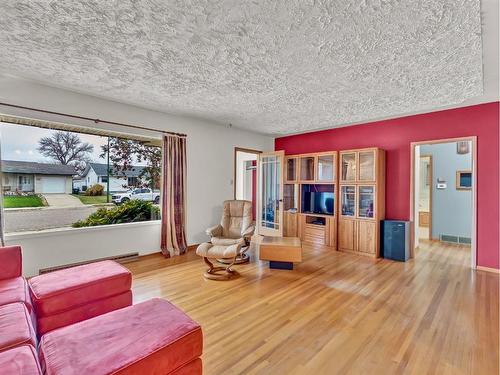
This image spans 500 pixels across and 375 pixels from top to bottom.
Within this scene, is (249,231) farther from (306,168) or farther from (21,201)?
(21,201)

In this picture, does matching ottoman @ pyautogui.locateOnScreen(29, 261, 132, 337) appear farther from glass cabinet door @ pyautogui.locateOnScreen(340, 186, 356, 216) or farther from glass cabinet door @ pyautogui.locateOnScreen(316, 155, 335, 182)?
glass cabinet door @ pyautogui.locateOnScreen(316, 155, 335, 182)

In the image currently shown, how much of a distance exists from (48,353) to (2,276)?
4.72ft

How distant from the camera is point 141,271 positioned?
3.56 m

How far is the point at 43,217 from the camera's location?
3357 mm

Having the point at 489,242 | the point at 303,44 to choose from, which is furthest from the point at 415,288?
the point at 303,44

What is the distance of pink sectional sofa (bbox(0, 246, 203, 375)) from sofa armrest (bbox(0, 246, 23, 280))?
0.04 m

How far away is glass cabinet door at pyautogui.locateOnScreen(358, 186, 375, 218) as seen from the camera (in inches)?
174

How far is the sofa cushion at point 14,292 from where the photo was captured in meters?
1.75

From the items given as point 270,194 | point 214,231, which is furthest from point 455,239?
point 214,231

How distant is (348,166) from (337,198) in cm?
65

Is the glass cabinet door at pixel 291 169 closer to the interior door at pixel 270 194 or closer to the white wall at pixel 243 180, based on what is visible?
the interior door at pixel 270 194

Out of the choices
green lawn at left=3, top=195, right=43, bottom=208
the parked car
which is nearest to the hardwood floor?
the parked car

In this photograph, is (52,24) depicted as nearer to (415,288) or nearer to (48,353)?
(48,353)

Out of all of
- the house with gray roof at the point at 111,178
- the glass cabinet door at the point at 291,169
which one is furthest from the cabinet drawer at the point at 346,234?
the house with gray roof at the point at 111,178
